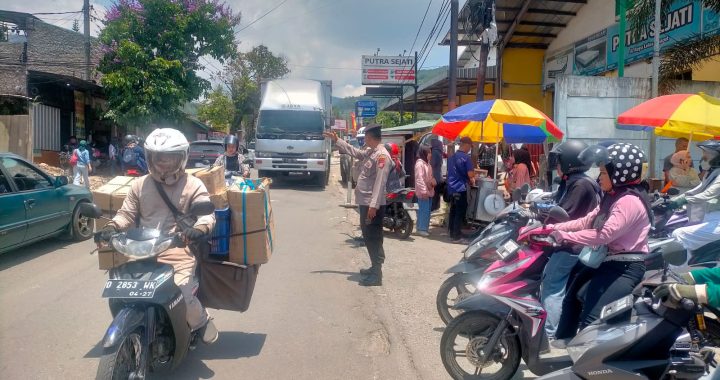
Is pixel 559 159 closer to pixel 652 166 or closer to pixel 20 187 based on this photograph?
pixel 20 187

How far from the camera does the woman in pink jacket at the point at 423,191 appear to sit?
1070 cm

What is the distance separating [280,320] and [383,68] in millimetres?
35100

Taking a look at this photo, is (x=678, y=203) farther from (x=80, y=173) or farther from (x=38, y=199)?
(x=80, y=173)

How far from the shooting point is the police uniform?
6777 millimetres

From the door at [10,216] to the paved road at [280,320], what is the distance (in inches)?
15.7

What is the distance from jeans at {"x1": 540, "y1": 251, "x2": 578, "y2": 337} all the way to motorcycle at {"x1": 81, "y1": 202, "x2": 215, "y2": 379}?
2.57 meters

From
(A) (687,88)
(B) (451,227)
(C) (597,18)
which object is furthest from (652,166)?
(C) (597,18)

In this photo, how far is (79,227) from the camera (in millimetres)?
9539

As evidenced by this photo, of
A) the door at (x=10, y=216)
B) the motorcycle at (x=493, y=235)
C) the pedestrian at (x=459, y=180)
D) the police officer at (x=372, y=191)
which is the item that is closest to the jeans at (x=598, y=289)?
the motorcycle at (x=493, y=235)

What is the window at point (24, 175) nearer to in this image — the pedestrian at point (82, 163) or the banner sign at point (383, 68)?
the pedestrian at point (82, 163)

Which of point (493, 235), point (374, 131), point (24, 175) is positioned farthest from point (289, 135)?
point (493, 235)

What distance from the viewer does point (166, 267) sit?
361 centimetres

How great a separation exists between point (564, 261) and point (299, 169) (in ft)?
49.5

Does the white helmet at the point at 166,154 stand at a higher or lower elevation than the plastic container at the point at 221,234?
higher
